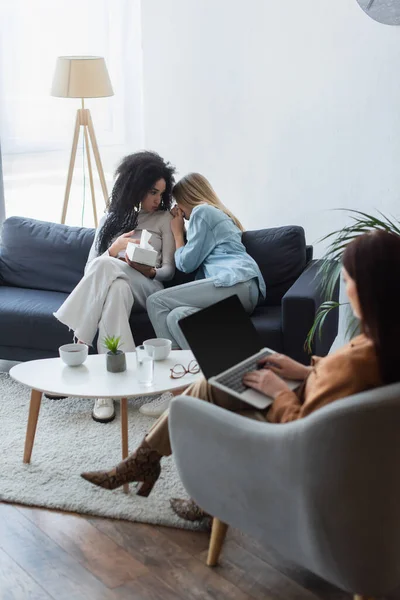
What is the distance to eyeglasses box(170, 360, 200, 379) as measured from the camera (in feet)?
9.25

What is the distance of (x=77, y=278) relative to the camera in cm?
404

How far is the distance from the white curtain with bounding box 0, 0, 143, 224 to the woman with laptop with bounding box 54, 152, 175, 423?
130cm

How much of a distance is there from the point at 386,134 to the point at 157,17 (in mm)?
1670

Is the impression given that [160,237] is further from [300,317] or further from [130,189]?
[300,317]

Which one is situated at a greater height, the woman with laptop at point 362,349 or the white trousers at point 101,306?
the woman with laptop at point 362,349

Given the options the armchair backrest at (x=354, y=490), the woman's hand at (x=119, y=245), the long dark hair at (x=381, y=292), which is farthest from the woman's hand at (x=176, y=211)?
the armchair backrest at (x=354, y=490)

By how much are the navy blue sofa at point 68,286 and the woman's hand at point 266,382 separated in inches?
46.4

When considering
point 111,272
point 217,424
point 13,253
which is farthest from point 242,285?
point 217,424

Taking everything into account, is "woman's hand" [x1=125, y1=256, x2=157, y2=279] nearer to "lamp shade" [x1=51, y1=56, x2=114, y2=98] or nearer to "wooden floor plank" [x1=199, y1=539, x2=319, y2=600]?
"lamp shade" [x1=51, y1=56, x2=114, y2=98]

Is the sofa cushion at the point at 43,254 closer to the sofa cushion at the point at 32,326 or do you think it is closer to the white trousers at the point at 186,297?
the sofa cushion at the point at 32,326

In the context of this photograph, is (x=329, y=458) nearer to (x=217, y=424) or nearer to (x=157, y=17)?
(x=217, y=424)

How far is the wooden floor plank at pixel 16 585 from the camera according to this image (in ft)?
7.26

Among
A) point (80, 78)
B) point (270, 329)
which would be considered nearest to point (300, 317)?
point (270, 329)

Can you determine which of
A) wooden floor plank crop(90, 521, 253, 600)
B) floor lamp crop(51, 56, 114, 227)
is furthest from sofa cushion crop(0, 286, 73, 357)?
wooden floor plank crop(90, 521, 253, 600)
